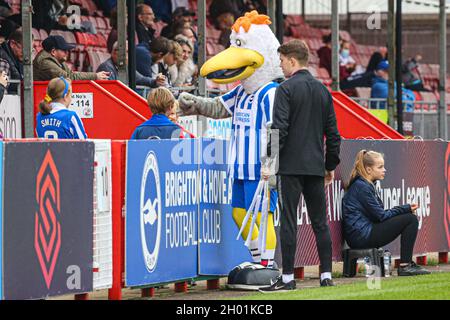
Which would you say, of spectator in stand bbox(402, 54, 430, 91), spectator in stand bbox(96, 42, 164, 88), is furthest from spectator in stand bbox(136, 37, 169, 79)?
spectator in stand bbox(402, 54, 430, 91)

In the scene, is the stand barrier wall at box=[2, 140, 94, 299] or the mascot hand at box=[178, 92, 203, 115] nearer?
the stand barrier wall at box=[2, 140, 94, 299]

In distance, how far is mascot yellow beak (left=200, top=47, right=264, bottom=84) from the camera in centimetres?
1140

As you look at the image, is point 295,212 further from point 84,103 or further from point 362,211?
point 84,103

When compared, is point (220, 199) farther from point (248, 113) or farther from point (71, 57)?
point (71, 57)

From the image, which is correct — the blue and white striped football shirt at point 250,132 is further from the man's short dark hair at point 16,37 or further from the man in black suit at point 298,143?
the man's short dark hair at point 16,37

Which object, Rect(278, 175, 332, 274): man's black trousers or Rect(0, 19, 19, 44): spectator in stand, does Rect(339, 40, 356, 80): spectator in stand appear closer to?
Rect(0, 19, 19, 44): spectator in stand

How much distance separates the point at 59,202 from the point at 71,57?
371 inches

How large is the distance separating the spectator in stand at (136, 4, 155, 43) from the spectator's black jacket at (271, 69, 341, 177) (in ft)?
28.0

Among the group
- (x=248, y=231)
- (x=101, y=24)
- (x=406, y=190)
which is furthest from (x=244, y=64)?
(x=101, y=24)

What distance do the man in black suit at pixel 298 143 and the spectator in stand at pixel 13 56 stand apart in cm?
504

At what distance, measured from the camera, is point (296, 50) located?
408 inches

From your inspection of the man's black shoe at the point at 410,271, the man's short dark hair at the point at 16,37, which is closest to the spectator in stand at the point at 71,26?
the man's short dark hair at the point at 16,37

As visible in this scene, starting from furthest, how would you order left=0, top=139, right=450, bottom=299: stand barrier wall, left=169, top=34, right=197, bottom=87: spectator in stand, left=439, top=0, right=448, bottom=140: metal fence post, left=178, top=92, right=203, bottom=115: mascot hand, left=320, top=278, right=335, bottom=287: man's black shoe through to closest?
1. left=439, top=0, right=448, bottom=140: metal fence post
2. left=169, top=34, right=197, bottom=87: spectator in stand
3. left=178, top=92, right=203, bottom=115: mascot hand
4. left=320, top=278, right=335, bottom=287: man's black shoe
5. left=0, top=139, right=450, bottom=299: stand barrier wall

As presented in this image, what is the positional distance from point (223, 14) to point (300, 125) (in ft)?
48.1
